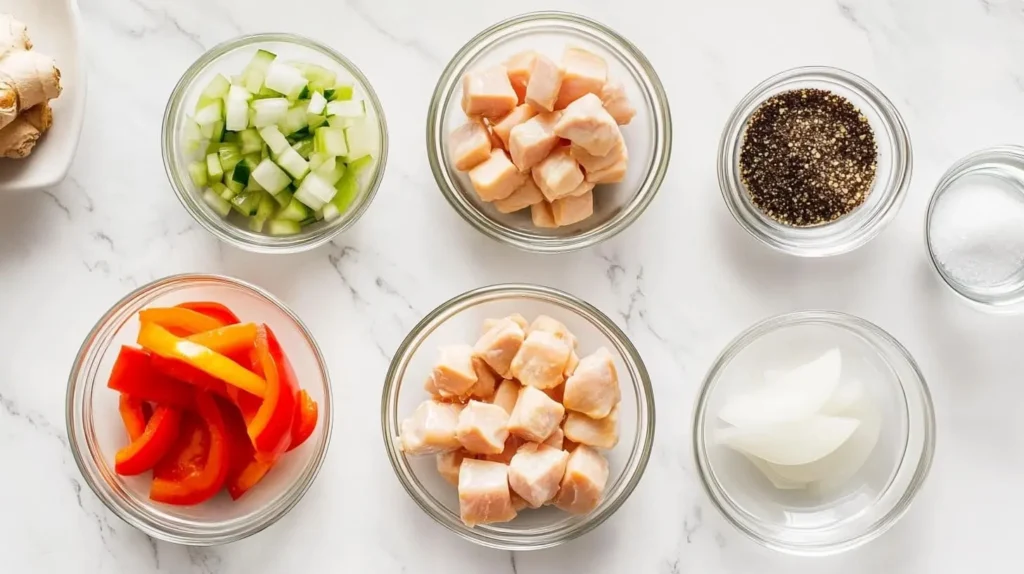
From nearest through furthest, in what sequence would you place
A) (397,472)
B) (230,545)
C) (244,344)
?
(244,344)
(397,472)
(230,545)

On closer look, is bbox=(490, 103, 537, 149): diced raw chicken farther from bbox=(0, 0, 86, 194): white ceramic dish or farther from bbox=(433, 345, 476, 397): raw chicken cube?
bbox=(0, 0, 86, 194): white ceramic dish

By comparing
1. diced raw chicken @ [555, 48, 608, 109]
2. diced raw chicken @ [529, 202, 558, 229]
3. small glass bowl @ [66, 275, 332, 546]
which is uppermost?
diced raw chicken @ [555, 48, 608, 109]

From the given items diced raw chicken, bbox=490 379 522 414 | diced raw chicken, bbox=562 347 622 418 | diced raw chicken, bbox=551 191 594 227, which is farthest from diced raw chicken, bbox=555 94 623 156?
diced raw chicken, bbox=490 379 522 414

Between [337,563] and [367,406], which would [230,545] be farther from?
[367,406]

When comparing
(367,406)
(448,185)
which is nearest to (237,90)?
(448,185)

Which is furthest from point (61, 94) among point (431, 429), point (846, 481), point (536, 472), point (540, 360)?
point (846, 481)

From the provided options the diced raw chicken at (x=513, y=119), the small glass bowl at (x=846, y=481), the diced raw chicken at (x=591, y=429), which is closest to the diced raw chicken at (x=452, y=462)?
the diced raw chicken at (x=591, y=429)

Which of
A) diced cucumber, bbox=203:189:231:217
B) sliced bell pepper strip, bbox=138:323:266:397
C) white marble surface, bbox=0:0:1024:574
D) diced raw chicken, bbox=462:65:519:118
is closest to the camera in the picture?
sliced bell pepper strip, bbox=138:323:266:397
